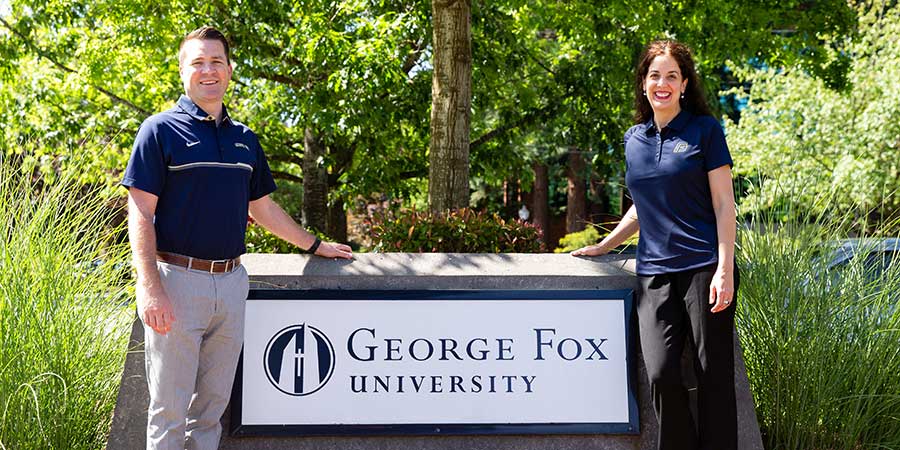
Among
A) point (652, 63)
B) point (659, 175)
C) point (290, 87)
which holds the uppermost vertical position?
point (290, 87)

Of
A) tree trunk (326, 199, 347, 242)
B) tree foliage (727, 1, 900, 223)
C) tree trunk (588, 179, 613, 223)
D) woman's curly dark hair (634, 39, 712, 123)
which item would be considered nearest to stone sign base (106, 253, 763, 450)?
woman's curly dark hair (634, 39, 712, 123)

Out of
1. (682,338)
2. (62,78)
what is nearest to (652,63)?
(682,338)

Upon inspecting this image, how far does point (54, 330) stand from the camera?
378cm

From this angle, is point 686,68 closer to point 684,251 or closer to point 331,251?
point 684,251

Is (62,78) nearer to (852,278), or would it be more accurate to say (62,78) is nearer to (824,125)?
(852,278)

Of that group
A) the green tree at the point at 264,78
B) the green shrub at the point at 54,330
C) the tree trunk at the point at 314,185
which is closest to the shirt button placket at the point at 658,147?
the green shrub at the point at 54,330

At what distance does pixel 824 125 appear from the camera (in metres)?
16.5

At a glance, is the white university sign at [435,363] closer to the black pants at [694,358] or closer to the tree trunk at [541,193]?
A: the black pants at [694,358]

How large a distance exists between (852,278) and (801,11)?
241 inches

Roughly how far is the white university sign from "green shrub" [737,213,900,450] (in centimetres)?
77

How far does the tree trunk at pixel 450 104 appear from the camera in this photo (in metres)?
7.08

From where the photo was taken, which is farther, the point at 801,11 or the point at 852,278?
the point at 801,11

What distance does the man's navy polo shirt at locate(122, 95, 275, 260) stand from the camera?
3.28m

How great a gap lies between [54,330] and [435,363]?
1.79m
